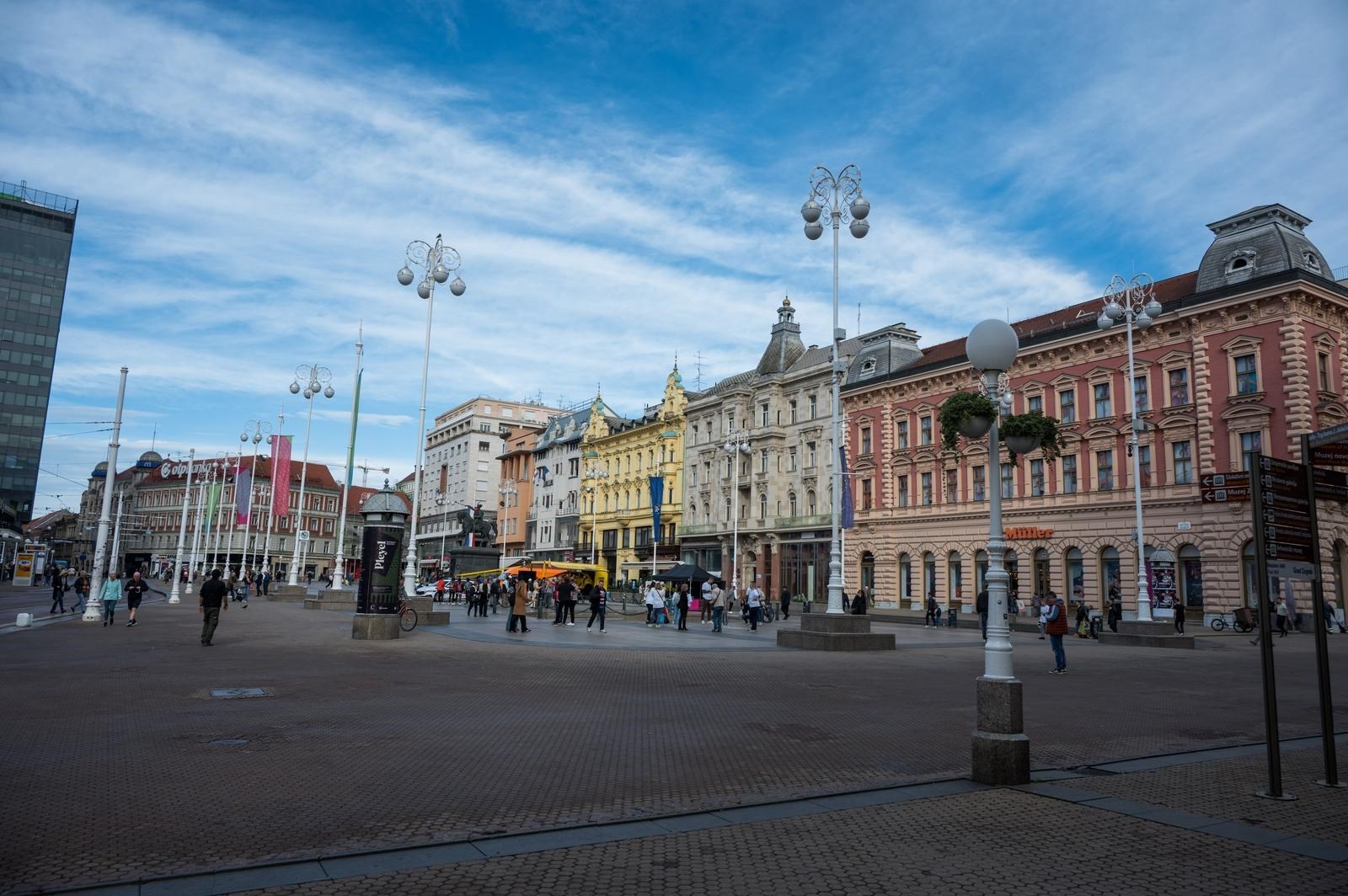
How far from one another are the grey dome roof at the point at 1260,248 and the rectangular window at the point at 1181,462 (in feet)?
23.0

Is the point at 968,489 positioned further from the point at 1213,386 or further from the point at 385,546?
the point at 385,546

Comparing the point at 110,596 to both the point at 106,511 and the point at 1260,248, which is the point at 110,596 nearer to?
the point at 106,511

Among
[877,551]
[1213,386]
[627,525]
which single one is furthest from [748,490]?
[1213,386]

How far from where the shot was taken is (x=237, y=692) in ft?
43.0

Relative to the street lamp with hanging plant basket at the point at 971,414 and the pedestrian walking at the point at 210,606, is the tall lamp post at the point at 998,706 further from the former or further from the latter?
the pedestrian walking at the point at 210,606

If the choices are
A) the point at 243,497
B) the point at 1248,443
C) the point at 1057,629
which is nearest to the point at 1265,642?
the point at 1057,629

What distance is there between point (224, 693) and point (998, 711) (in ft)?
35.0

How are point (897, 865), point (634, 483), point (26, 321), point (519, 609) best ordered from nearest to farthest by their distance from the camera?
1. point (897, 865)
2. point (519, 609)
3. point (634, 483)
4. point (26, 321)

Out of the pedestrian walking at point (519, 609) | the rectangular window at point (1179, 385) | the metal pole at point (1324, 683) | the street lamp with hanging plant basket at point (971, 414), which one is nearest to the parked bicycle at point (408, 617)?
the pedestrian walking at point (519, 609)

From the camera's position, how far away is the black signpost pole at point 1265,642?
764 centimetres

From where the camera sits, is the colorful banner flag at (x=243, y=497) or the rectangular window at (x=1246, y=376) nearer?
the rectangular window at (x=1246, y=376)

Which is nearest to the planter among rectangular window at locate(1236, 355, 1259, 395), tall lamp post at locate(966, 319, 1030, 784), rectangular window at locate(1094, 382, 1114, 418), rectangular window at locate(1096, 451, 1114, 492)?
tall lamp post at locate(966, 319, 1030, 784)

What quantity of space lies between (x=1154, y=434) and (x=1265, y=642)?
120ft

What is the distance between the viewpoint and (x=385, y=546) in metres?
26.2
